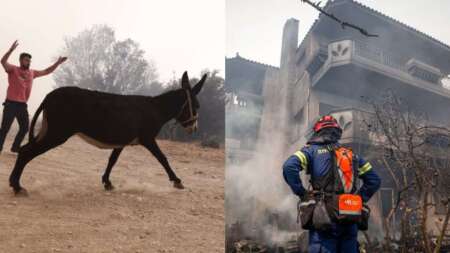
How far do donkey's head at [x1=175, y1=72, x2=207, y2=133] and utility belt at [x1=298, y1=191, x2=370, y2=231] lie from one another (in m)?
1.12

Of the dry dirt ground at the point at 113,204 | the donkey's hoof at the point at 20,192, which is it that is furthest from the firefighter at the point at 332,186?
the donkey's hoof at the point at 20,192

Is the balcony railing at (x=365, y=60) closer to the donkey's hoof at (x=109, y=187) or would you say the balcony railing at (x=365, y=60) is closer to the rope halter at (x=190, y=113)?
the rope halter at (x=190, y=113)

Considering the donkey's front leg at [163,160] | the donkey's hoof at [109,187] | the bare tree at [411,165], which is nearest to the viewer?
the donkey's hoof at [109,187]

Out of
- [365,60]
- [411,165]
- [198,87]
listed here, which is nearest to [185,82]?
[198,87]

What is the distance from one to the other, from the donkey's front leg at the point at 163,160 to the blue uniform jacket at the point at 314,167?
0.90m

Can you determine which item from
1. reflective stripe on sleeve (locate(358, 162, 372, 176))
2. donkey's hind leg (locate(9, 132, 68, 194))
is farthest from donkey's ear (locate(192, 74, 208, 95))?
reflective stripe on sleeve (locate(358, 162, 372, 176))

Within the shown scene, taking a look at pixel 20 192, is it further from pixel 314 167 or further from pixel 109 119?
pixel 314 167

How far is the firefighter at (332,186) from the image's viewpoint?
8.55 feet

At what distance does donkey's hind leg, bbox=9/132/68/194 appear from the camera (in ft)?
8.59

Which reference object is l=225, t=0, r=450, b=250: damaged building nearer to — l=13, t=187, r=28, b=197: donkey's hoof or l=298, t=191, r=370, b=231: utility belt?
l=298, t=191, r=370, b=231: utility belt

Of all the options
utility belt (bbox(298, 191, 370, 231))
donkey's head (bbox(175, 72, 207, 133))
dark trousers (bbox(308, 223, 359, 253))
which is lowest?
dark trousers (bbox(308, 223, 359, 253))

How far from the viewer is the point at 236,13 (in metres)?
3.99

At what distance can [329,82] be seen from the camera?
13.3 feet

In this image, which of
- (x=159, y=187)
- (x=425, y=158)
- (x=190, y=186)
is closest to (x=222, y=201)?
(x=190, y=186)
